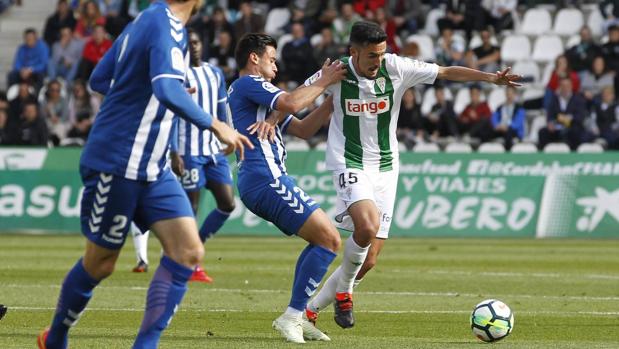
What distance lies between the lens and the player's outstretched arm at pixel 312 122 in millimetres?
9289

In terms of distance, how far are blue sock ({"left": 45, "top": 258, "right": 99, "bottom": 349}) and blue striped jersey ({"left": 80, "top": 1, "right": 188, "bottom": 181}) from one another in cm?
60

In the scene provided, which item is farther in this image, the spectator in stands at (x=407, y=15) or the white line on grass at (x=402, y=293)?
the spectator in stands at (x=407, y=15)

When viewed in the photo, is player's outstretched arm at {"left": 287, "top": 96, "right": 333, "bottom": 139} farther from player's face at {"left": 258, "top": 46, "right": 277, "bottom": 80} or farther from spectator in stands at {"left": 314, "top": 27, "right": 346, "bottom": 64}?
spectator in stands at {"left": 314, "top": 27, "right": 346, "bottom": 64}

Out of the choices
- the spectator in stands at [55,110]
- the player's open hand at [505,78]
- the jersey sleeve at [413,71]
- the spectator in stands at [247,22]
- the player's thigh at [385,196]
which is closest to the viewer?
the player's open hand at [505,78]

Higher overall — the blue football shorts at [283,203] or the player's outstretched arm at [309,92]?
the player's outstretched arm at [309,92]

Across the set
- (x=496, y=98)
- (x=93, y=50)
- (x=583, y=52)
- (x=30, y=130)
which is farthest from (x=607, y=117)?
(x=30, y=130)

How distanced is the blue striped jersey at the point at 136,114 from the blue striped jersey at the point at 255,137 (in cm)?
235

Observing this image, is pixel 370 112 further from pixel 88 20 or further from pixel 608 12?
pixel 88 20

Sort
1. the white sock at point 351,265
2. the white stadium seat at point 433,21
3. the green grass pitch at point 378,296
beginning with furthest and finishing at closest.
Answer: the white stadium seat at point 433,21 < the white sock at point 351,265 < the green grass pitch at point 378,296

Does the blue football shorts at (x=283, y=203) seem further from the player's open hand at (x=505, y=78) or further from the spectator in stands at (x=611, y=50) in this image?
the spectator in stands at (x=611, y=50)

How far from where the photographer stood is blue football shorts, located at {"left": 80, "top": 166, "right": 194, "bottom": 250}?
6.51 m

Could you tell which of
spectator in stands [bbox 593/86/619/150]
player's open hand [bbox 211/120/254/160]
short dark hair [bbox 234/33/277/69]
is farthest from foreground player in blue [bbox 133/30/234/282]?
spectator in stands [bbox 593/86/619/150]

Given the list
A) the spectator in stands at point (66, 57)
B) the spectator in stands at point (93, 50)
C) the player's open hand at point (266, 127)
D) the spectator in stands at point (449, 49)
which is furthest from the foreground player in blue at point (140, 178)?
the spectator in stands at point (66, 57)

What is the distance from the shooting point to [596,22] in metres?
26.9
